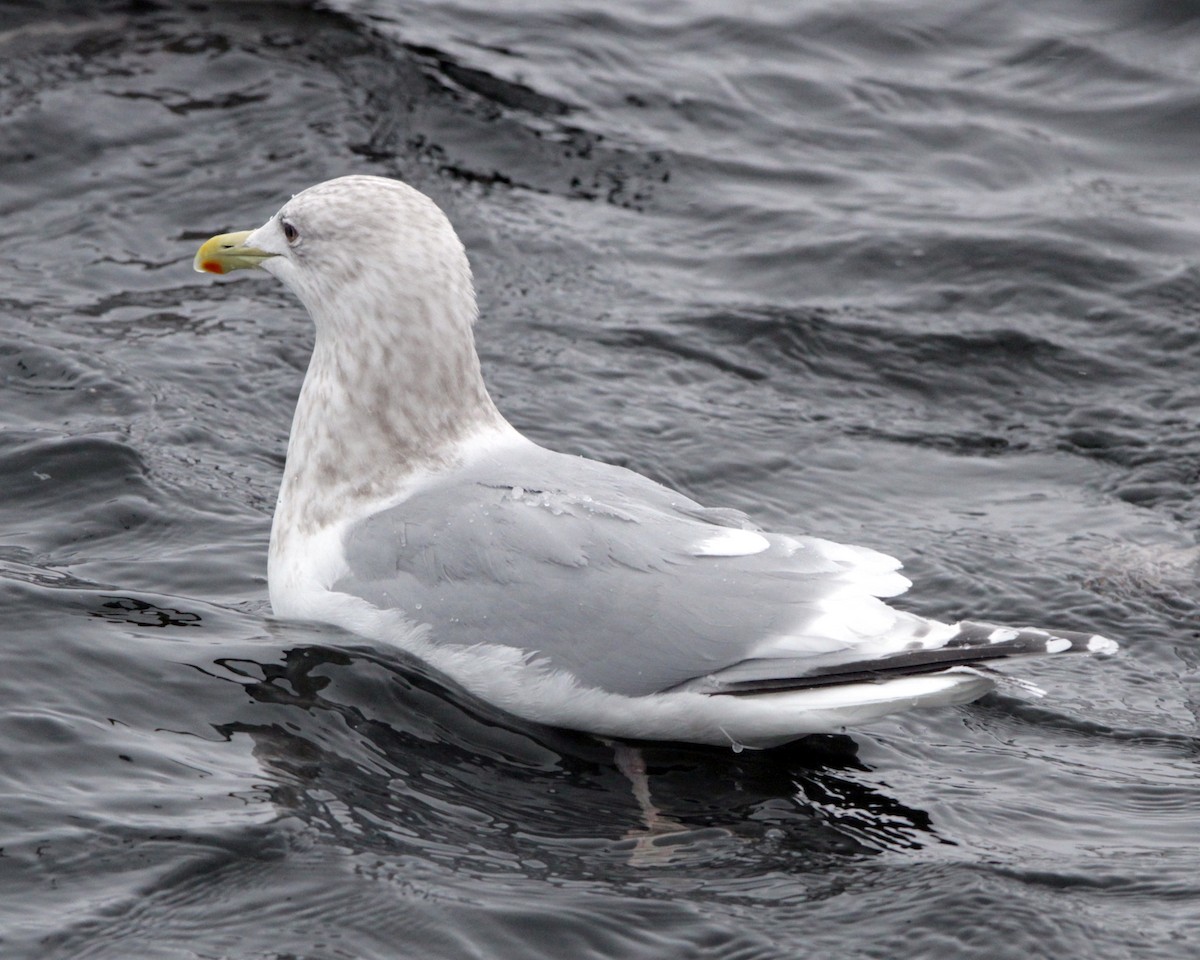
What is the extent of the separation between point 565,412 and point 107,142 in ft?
11.5

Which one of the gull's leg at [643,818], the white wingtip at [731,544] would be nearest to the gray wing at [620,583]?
the white wingtip at [731,544]

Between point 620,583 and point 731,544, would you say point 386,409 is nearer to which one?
point 620,583

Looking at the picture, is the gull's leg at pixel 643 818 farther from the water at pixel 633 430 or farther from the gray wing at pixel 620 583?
the gray wing at pixel 620 583

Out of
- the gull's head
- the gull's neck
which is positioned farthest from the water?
the gull's head

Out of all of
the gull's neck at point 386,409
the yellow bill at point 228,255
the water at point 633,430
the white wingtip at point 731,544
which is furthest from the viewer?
the yellow bill at point 228,255

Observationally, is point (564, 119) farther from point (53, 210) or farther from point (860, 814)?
point (860, 814)

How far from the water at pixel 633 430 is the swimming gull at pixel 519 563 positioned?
215mm

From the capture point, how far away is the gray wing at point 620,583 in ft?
15.6

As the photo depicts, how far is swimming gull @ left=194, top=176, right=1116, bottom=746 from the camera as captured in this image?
4.71 metres

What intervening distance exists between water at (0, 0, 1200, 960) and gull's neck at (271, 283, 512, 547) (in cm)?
50

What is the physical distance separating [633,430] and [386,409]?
205cm

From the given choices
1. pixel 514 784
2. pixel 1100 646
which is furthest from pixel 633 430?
pixel 1100 646

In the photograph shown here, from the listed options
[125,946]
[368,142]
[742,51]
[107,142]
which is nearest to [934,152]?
[742,51]

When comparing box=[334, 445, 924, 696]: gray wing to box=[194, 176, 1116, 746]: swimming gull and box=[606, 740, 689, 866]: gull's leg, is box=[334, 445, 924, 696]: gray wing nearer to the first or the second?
box=[194, 176, 1116, 746]: swimming gull
